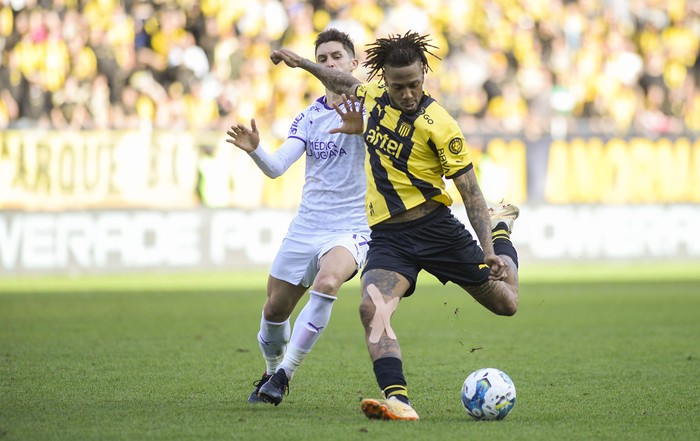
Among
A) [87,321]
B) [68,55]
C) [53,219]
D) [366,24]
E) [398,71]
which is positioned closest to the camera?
[398,71]

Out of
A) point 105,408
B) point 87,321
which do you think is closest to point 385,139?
point 105,408

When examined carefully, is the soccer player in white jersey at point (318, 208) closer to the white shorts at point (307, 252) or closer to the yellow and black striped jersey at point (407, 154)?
the white shorts at point (307, 252)

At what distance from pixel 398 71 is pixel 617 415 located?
2.42m

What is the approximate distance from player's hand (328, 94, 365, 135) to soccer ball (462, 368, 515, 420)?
1701 millimetres

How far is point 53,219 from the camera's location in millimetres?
19312

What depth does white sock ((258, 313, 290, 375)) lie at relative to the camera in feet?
26.5

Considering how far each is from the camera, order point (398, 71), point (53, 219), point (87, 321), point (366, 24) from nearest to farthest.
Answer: point (398, 71)
point (87, 321)
point (53, 219)
point (366, 24)

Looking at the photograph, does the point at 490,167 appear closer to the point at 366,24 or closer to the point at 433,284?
the point at 433,284

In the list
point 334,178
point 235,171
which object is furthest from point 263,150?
point 235,171

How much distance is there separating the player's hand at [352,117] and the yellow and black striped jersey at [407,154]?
7cm

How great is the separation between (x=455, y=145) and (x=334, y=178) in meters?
1.41

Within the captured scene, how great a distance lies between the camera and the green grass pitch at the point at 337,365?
6582 millimetres

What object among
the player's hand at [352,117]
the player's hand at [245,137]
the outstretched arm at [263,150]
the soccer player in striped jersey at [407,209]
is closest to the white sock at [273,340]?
the outstretched arm at [263,150]

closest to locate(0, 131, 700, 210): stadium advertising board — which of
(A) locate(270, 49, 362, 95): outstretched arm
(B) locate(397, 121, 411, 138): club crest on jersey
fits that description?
(A) locate(270, 49, 362, 95): outstretched arm
